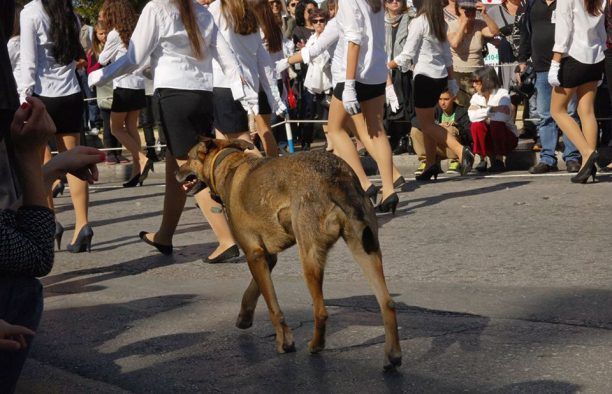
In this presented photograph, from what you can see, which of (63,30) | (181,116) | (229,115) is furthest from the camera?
(229,115)

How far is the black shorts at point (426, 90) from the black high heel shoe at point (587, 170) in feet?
5.42

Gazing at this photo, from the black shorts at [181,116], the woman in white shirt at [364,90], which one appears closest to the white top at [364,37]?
the woman in white shirt at [364,90]

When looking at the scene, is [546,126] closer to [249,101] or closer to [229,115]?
[229,115]

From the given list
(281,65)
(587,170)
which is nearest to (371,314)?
(587,170)

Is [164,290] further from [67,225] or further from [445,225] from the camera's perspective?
[67,225]

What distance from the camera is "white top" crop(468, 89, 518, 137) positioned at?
549 inches

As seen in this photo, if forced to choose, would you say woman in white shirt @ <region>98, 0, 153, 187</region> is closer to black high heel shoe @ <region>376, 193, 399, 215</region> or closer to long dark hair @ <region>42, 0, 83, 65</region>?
long dark hair @ <region>42, 0, 83, 65</region>

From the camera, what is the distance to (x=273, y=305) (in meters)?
5.59

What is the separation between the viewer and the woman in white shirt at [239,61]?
33.5 feet

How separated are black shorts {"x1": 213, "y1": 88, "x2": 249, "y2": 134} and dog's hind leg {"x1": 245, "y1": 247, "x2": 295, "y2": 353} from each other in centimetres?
460

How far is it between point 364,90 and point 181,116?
106 inches

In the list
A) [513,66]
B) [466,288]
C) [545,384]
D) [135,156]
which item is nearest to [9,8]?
[545,384]

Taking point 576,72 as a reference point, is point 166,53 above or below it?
above

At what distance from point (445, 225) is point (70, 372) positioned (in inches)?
193
